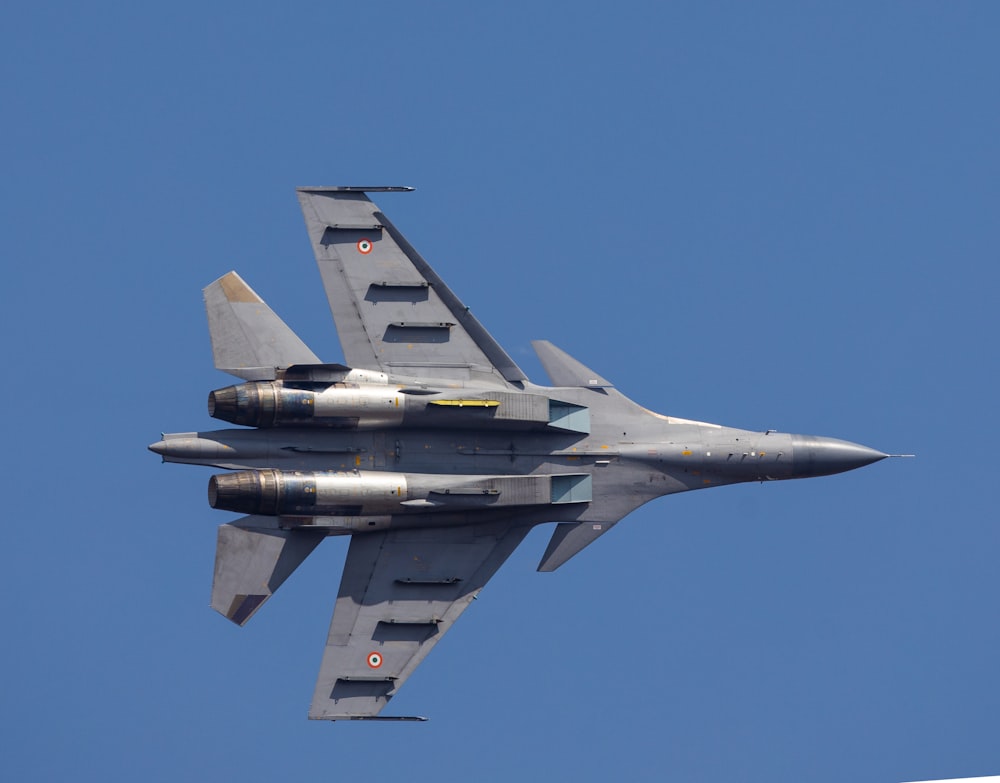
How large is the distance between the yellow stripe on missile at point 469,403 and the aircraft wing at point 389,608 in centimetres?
292

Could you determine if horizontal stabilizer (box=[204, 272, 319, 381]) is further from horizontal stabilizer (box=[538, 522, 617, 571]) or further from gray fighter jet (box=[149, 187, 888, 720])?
horizontal stabilizer (box=[538, 522, 617, 571])

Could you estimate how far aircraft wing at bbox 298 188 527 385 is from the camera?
40844 millimetres

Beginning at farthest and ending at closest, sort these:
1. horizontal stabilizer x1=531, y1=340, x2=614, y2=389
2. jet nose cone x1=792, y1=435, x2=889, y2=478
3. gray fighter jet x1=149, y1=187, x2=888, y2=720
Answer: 1. jet nose cone x1=792, y1=435, x2=889, y2=478
2. horizontal stabilizer x1=531, y1=340, x2=614, y2=389
3. gray fighter jet x1=149, y1=187, x2=888, y2=720

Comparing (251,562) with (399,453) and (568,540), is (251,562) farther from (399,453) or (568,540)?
(568,540)

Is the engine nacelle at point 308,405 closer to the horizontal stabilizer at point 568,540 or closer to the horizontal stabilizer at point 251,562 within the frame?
the horizontal stabilizer at point 251,562

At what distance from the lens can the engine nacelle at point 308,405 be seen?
128ft

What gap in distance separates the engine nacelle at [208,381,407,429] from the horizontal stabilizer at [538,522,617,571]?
4.75m

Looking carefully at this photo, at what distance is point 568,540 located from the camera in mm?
41875

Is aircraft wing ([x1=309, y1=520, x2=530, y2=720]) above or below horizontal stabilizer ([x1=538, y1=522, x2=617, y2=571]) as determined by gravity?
below

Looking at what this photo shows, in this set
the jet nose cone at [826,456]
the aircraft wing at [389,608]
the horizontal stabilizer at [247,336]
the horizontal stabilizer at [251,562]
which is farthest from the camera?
the jet nose cone at [826,456]

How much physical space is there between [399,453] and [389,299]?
11.3 ft

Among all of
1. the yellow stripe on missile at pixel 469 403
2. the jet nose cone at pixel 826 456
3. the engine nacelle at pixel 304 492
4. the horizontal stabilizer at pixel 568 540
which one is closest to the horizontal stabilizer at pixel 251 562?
the engine nacelle at pixel 304 492

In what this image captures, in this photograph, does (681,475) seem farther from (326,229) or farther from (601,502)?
(326,229)

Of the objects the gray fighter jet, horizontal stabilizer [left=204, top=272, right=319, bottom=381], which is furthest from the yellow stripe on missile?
horizontal stabilizer [left=204, top=272, right=319, bottom=381]
